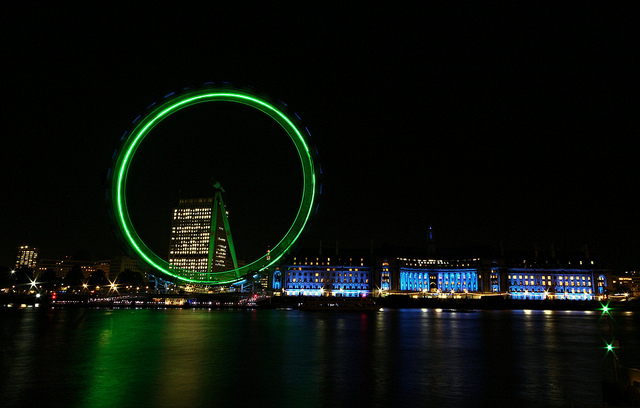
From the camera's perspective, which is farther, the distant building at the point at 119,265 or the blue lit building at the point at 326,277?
the distant building at the point at 119,265

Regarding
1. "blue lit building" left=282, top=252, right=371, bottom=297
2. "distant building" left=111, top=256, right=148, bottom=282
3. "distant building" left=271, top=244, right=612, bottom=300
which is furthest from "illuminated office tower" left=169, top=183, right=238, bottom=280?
"distant building" left=111, top=256, right=148, bottom=282

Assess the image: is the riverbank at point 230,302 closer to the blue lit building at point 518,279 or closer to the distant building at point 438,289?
the distant building at point 438,289

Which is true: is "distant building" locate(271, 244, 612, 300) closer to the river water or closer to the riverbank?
the riverbank

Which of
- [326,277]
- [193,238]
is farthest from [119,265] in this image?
[326,277]

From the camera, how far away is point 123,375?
54.5 feet

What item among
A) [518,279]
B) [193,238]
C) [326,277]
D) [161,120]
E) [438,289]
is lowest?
[438,289]

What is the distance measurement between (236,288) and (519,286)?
76298 mm

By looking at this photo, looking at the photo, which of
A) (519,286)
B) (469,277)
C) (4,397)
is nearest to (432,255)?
(469,277)

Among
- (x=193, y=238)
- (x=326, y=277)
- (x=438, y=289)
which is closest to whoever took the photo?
(x=326, y=277)

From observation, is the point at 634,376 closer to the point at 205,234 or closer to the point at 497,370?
the point at 497,370

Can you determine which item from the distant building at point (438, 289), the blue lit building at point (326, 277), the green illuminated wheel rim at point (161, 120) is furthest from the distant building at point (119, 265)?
the green illuminated wheel rim at point (161, 120)

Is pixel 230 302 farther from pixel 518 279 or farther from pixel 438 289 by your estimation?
pixel 518 279

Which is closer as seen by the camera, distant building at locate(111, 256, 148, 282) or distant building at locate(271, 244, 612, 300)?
distant building at locate(271, 244, 612, 300)

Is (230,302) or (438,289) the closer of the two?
(230,302)
